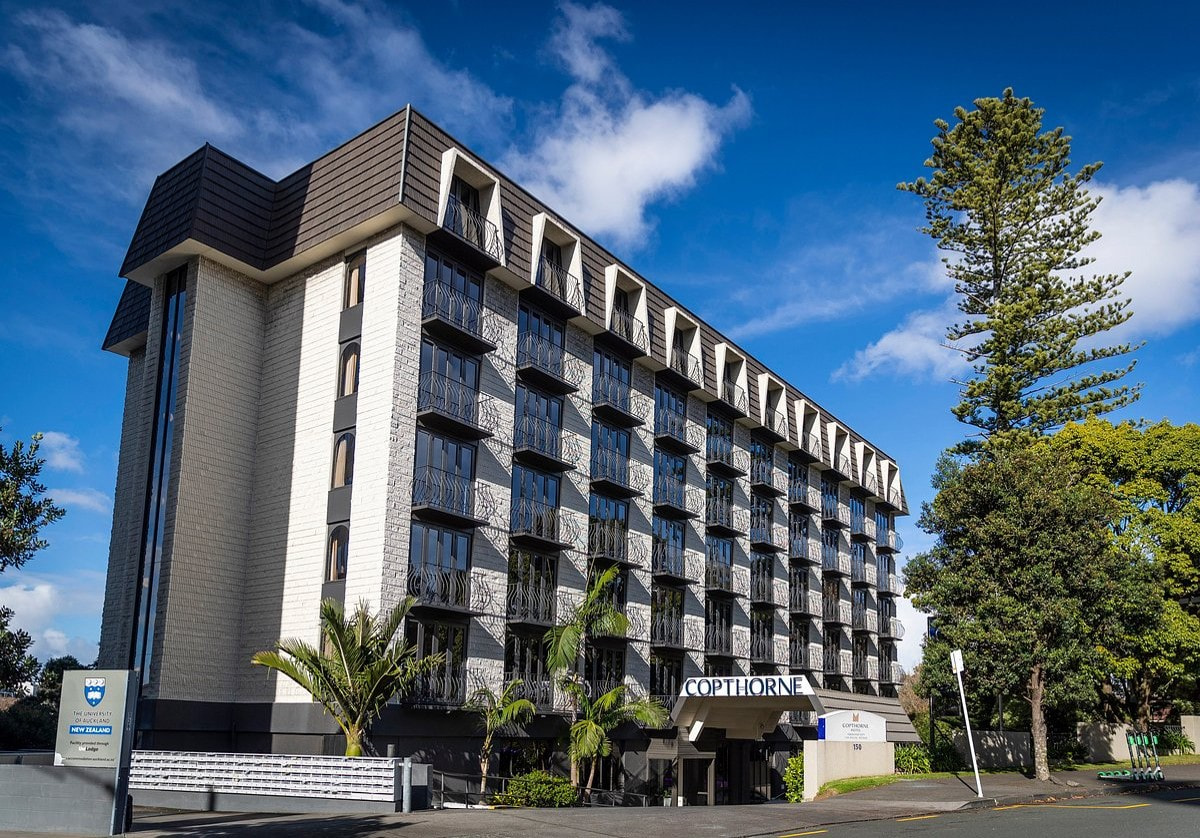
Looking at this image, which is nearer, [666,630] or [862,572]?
[666,630]

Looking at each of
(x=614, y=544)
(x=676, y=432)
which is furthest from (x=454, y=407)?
(x=676, y=432)

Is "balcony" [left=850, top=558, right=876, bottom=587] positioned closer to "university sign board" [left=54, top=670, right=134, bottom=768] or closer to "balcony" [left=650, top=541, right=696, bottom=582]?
"balcony" [left=650, top=541, right=696, bottom=582]

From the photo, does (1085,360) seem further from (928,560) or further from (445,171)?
(445,171)

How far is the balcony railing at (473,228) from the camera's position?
2978 cm

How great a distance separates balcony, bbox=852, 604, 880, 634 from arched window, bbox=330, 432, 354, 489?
35.1m

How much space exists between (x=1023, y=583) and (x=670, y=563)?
1250 centimetres

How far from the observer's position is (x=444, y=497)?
28547 mm

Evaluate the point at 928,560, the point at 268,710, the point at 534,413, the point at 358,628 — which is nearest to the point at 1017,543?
the point at 928,560

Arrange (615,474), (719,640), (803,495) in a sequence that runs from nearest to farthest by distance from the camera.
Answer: (615,474) → (719,640) → (803,495)

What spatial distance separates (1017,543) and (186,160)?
28.6 metres

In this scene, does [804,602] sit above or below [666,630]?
above

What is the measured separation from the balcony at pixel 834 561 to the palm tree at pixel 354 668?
105 feet

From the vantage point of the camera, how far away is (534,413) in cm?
3325

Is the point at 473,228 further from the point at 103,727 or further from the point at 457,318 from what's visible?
the point at 103,727
